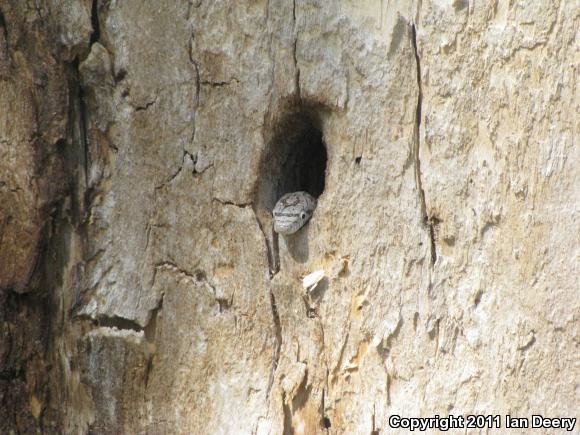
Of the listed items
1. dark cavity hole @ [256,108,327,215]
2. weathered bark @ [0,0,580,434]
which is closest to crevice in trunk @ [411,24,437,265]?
weathered bark @ [0,0,580,434]

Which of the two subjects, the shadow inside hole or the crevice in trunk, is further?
the shadow inside hole

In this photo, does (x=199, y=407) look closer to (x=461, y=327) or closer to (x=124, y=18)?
(x=461, y=327)

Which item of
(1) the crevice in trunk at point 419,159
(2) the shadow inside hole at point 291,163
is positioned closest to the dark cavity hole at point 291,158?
(2) the shadow inside hole at point 291,163

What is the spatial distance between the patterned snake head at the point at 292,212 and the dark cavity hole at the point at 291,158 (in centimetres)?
7

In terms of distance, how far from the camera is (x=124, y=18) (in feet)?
6.51

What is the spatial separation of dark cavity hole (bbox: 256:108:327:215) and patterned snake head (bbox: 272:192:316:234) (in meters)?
0.07

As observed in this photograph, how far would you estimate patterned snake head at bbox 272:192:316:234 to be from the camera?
1845 millimetres

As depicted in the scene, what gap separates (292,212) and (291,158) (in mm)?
238

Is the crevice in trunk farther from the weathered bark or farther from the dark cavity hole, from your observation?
the dark cavity hole

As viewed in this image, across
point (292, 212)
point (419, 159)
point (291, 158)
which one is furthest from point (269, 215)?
point (419, 159)

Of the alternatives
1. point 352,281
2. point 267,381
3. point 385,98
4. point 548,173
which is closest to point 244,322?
point 267,381

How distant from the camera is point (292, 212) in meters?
1.86

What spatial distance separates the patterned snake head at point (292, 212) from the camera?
184 centimetres

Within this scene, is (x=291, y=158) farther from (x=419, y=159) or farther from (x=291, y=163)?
(x=419, y=159)
